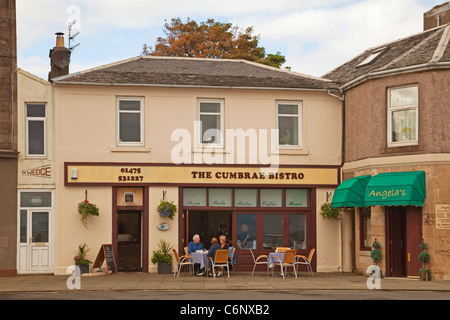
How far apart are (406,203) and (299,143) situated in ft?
18.7

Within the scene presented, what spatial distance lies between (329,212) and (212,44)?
17.8m

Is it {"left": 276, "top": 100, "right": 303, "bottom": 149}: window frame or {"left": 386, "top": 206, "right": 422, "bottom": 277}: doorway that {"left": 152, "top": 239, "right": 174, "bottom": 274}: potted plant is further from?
{"left": 386, "top": 206, "right": 422, "bottom": 277}: doorway

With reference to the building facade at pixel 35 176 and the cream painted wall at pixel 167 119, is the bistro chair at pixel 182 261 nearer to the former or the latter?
the cream painted wall at pixel 167 119

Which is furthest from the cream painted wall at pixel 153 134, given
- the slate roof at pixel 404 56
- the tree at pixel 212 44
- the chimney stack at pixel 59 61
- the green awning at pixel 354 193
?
the tree at pixel 212 44

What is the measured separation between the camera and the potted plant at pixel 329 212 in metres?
27.6

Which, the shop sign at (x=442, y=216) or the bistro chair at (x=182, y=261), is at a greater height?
the shop sign at (x=442, y=216)

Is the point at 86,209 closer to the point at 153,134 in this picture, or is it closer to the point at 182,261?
the point at 153,134

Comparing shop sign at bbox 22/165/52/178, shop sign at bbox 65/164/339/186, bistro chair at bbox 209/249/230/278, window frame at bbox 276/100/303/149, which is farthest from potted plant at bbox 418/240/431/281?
shop sign at bbox 22/165/52/178

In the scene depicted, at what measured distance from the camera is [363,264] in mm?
26141

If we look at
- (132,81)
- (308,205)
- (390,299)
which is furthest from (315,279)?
(132,81)

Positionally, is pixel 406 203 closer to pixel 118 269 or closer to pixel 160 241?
pixel 160 241

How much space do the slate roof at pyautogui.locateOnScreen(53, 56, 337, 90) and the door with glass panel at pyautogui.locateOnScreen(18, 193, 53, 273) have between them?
163 inches

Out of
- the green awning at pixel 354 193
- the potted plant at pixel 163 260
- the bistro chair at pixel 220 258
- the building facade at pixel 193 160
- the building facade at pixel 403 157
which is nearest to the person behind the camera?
the building facade at pixel 403 157

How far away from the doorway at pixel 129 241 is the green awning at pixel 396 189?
26.4 feet
